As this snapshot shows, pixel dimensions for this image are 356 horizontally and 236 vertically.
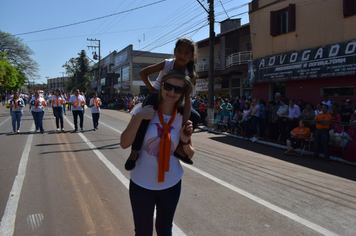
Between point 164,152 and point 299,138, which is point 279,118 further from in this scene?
point 164,152

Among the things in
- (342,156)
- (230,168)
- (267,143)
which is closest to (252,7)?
(267,143)

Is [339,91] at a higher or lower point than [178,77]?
Result: higher

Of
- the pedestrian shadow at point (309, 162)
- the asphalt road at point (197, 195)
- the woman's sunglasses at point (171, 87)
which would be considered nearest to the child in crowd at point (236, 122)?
the pedestrian shadow at point (309, 162)

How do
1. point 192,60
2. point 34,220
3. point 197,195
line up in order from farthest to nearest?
1. point 197,195
2. point 34,220
3. point 192,60

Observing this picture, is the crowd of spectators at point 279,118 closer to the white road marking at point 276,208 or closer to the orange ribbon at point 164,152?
the white road marking at point 276,208

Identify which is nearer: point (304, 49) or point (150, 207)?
point (150, 207)

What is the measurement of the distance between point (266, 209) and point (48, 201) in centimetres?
354

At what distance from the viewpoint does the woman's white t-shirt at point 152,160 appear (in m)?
2.31

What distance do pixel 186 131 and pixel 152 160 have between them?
372 mm

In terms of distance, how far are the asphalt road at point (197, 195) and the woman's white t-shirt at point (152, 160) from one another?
5.23 ft

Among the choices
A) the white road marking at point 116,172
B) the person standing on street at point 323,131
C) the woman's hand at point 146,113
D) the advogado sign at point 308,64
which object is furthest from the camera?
the advogado sign at point 308,64

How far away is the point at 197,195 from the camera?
5012 mm

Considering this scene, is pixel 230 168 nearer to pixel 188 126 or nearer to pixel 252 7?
pixel 188 126

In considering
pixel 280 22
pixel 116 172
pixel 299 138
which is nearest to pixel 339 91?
pixel 280 22
